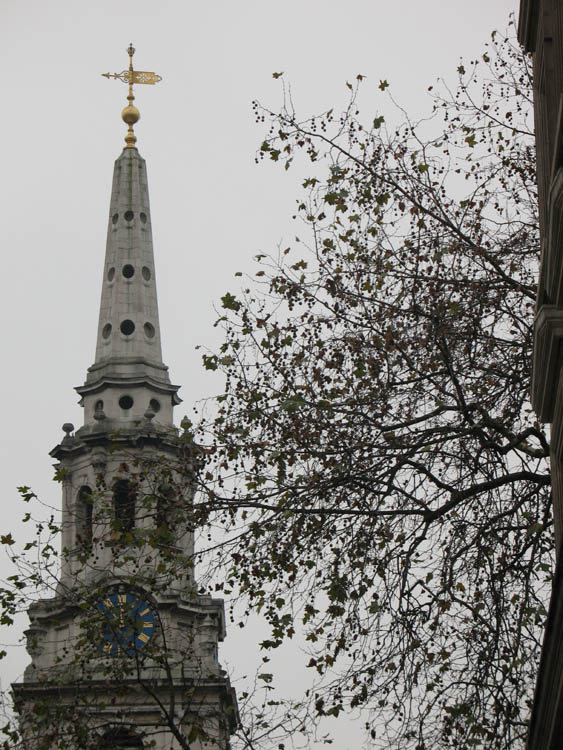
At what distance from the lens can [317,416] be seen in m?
23.3

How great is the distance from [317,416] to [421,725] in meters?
4.79

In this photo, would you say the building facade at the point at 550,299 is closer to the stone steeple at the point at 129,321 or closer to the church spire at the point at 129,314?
the church spire at the point at 129,314

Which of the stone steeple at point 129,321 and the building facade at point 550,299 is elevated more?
the stone steeple at point 129,321

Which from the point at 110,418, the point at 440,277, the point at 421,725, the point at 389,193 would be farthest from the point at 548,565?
the point at 110,418

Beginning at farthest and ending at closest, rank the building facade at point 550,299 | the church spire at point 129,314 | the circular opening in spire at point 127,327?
the circular opening in spire at point 127,327 < the church spire at point 129,314 < the building facade at point 550,299

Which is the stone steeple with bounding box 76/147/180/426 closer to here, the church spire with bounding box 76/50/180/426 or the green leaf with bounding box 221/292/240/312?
the church spire with bounding box 76/50/180/426

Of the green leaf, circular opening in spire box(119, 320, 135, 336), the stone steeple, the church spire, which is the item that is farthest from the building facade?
circular opening in spire box(119, 320, 135, 336)

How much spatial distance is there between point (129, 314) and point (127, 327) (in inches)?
25.3

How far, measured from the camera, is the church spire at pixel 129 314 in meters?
73.0

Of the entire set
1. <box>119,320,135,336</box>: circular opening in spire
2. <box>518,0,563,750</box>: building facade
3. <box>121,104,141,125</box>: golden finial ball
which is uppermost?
<box>121,104,141,125</box>: golden finial ball

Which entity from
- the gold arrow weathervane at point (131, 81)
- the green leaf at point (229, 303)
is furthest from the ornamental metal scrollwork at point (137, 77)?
the green leaf at point (229, 303)

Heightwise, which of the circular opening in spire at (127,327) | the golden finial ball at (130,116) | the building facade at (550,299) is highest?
the golden finial ball at (130,116)

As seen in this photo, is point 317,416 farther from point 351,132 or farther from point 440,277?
point 351,132

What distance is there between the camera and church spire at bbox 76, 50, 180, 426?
2874 inches
